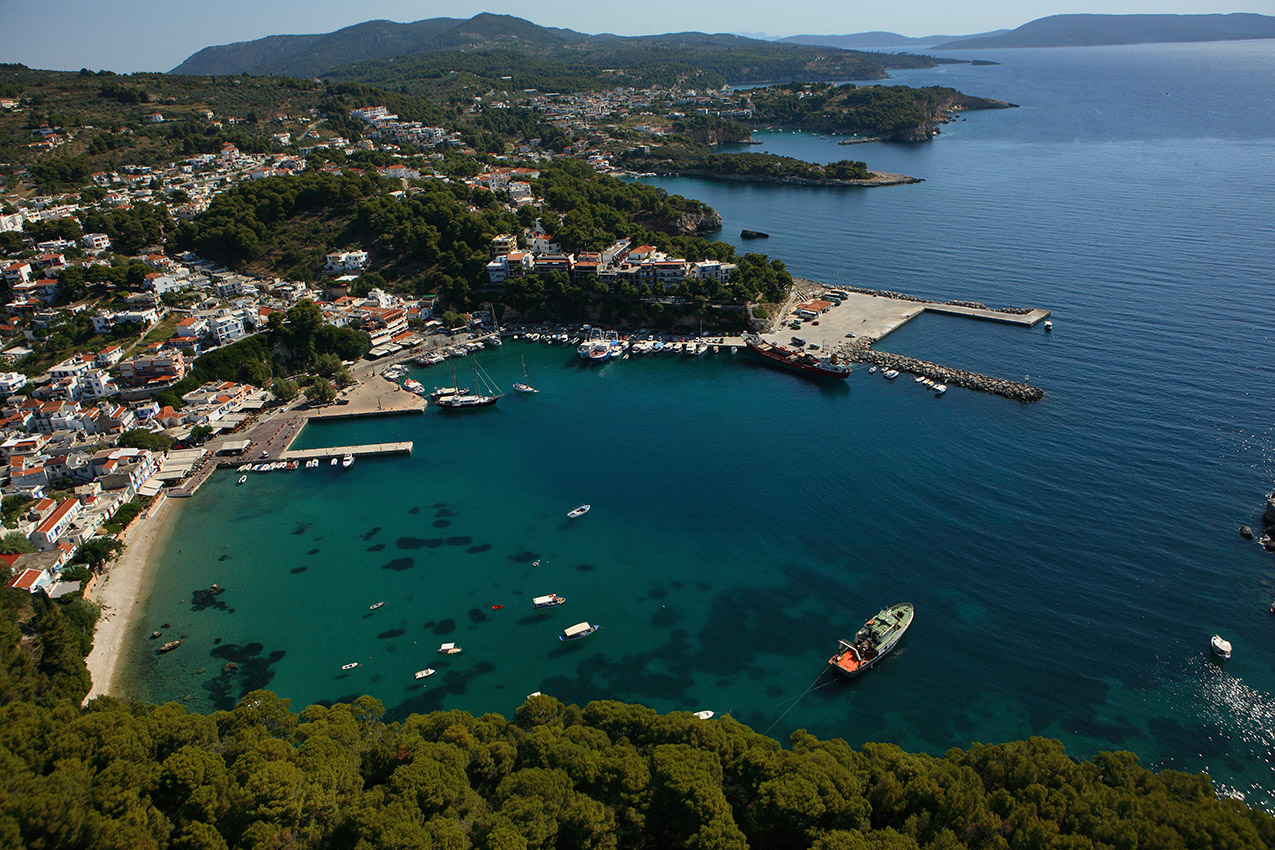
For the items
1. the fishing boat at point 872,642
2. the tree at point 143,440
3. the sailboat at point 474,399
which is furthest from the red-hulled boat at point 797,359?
the tree at point 143,440

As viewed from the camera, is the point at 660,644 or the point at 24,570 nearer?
the point at 660,644

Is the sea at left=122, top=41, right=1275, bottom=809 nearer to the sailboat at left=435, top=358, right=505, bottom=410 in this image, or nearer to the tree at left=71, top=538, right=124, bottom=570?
the sailboat at left=435, top=358, right=505, bottom=410

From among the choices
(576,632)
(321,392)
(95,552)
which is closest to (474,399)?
(321,392)

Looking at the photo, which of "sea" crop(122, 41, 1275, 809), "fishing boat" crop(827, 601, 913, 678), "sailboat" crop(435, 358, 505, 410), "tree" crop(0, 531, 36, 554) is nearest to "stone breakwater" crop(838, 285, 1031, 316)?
"sea" crop(122, 41, 1275, 809)

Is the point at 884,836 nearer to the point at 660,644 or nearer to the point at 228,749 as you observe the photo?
the point at 660,644

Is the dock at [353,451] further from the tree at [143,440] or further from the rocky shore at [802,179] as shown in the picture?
the rocky shore at [802,179]

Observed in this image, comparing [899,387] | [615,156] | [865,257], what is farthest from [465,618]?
[615,156]

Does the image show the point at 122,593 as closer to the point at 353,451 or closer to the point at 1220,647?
the point at 353,451
